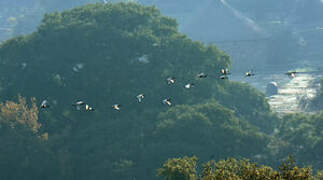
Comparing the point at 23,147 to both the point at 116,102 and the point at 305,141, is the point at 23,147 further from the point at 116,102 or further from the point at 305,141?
the point at 305,141

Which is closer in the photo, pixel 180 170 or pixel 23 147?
pixel 180 170

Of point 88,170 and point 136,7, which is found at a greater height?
point 136,7

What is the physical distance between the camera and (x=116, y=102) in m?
79.0

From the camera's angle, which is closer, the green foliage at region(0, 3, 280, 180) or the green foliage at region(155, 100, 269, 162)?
the green foliage at region(0, 3, 280, 180)

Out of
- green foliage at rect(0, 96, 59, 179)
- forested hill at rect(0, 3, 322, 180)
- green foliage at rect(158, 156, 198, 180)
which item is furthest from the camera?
forested hill at rect(0, 3, 322, 180)

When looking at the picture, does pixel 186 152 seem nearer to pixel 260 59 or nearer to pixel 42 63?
pixel 42 63

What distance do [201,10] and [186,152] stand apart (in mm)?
128865

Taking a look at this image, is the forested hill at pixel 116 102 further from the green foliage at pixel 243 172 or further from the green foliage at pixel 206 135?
the green foliage at pixel 243 172

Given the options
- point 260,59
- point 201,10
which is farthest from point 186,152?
point 201,10

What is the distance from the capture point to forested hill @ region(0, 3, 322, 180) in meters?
70.8

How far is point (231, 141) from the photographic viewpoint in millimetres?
72312

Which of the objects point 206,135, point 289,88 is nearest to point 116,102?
point 206,135

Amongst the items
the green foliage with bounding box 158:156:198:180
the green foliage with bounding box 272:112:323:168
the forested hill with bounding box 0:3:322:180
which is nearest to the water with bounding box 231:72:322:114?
the forested hill with bounding box 0:3:322:180

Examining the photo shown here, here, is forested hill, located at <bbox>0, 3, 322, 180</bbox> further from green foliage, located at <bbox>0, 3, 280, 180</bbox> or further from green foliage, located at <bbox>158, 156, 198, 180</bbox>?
green foliage, located at <bbox>158, 156, 198, 180</bbox>
